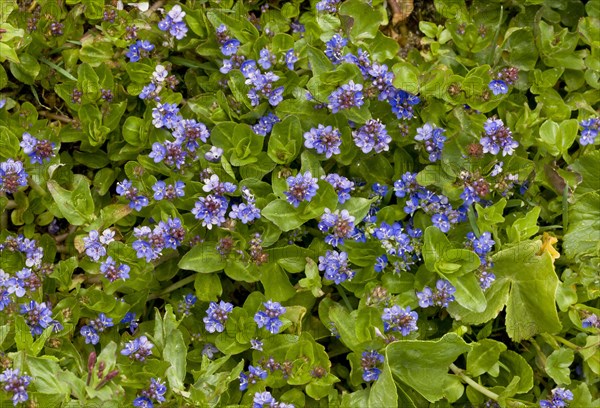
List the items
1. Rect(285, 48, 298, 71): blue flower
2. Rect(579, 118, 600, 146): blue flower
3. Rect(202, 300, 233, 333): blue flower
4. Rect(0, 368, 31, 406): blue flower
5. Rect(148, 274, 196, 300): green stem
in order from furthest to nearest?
Rect(579, 118, 600, 146): blue flower < Rect(285, 48, 298, 71): blue flower < Rect(148, 274, 196, 300): green stem < Rect(202, 300, 233, 333): blue flower < Rect(0, 368, 31, 406): blue flower

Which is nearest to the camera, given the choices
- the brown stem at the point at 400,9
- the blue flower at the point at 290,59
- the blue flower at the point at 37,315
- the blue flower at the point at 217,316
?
the blue flower at the point at 37,315

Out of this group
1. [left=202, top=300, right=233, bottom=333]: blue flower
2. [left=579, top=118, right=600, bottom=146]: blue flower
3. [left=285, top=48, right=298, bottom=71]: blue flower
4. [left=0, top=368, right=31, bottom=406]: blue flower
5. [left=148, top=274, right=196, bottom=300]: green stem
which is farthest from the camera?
[left=579, top=118, right=600, bottom=146]: blue flower

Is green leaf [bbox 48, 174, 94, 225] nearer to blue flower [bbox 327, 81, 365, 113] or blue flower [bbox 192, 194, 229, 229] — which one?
blue flower [bbox 192, 194, 229, 229]

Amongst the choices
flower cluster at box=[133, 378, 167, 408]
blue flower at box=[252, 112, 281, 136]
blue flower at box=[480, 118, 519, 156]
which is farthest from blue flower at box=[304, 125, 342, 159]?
flower cluster at box=[133, 378, 167, 408]

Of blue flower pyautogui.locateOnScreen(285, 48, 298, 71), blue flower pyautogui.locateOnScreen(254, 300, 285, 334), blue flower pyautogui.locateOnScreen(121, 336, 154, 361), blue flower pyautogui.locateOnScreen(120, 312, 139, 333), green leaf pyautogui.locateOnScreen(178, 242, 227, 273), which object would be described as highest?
blue flower pyautogui.locateOnScreen(285, 48, 298, 71)

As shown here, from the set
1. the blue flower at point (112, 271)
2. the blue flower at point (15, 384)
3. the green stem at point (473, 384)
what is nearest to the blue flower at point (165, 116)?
the blue flower at point (112, 271)

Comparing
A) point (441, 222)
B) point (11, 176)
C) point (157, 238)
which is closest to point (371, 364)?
point (441, 222)

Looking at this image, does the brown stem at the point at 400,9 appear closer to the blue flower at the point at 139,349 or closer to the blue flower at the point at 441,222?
the blue flower at the point at 441,222

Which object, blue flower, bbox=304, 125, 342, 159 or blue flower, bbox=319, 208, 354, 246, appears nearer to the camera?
blue flower, bbox=319, 208, 354, 246
